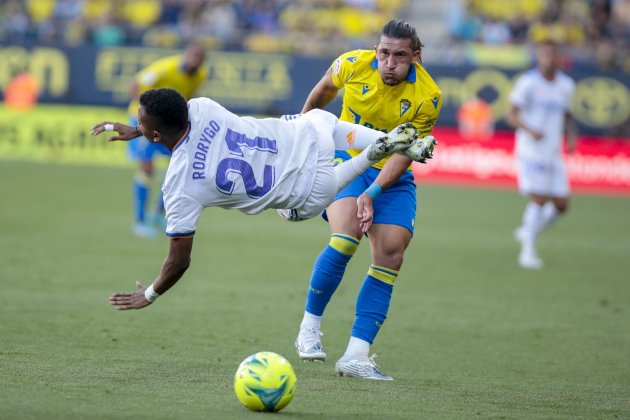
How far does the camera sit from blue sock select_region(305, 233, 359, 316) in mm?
7023

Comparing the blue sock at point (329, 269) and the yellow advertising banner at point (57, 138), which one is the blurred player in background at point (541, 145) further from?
the yellow advertising banner at point (57, 138)

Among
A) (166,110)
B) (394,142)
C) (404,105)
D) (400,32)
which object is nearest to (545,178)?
(404,105)

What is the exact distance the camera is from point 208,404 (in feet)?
18.1

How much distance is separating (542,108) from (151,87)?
532 cm

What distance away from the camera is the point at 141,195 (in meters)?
13.9

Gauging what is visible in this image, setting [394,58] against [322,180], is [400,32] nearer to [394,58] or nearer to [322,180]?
[394,58]

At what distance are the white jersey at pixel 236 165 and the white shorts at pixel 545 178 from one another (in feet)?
24.6

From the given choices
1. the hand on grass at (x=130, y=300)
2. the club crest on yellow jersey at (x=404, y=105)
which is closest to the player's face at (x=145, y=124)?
the hand on grass at (x=130, y=300)

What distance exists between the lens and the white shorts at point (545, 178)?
13.4 meters

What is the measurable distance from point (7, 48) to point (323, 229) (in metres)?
13.4

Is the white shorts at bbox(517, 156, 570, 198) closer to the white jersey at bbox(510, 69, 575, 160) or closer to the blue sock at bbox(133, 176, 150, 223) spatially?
the white jersey at bbox(510, 69, 575, 160)

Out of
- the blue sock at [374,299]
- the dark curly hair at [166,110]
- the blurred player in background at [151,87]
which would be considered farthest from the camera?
the blurred player in background at [151,87]

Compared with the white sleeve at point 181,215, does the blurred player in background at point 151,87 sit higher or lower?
lower

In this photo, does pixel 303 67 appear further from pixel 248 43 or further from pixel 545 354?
pixel 545 354
